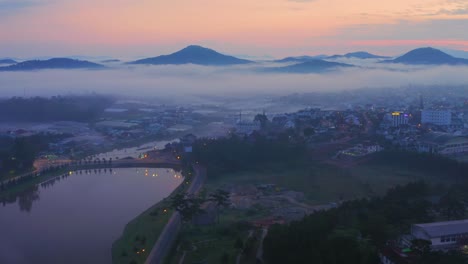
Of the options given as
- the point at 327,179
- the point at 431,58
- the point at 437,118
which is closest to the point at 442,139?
the point at 437,118

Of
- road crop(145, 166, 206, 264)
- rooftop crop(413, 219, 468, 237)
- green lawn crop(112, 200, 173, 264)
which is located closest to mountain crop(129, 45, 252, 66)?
green lawn crop(112, 200, 173, 264)

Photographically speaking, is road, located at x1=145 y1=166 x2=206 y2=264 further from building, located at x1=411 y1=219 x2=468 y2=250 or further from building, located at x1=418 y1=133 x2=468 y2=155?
building, located at x1=418 y1=133 x2=468 y2=155

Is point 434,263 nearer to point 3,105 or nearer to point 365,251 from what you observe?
point 365,251

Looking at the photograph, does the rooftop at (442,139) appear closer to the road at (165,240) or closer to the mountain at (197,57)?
the road at (165,240)

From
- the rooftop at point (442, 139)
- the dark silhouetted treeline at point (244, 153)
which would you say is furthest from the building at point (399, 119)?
the dark silhouetted treeline at point (244, 153)

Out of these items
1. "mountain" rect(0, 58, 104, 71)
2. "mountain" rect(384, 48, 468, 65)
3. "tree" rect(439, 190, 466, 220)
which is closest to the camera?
"tree" rect(439, 190, 466, 220)

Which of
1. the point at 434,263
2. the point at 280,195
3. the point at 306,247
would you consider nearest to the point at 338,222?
the point at 306,247
